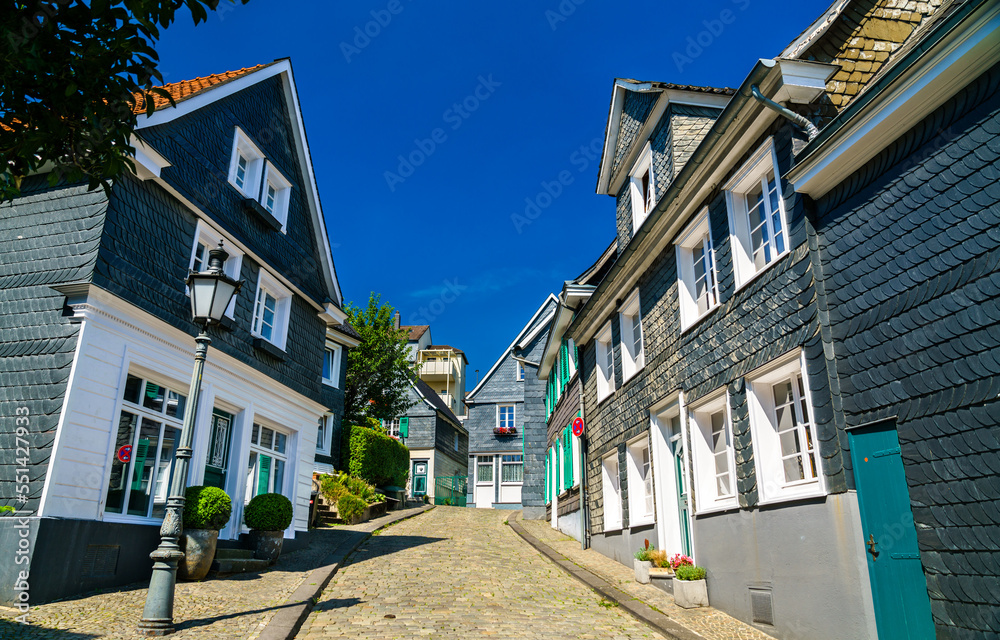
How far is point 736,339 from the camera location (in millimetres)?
8492

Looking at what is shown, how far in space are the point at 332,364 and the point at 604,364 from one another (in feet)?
39.2

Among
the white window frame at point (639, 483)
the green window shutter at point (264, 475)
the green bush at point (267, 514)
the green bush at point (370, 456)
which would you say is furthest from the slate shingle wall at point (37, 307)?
the green bush at point (370, 456)

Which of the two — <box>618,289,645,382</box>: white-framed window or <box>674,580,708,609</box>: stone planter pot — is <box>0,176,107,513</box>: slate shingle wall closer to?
<box>674,580,708,609</box>: stone planter pot

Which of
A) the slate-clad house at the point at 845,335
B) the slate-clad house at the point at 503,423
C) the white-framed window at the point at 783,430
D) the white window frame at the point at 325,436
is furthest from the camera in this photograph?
the slate-clad house at the point at 503,423

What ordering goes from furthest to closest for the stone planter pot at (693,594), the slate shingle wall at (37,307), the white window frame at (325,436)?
the white window frame at (325,436) < the stone planter pot at (693,594) < the slate shingle wall at (37,307)

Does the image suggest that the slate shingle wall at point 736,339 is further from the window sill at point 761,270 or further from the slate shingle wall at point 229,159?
the slate shingle wall at point 229,159

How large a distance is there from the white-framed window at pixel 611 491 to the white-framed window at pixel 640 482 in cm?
54

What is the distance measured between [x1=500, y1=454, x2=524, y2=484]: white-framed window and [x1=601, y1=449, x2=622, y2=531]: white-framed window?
19146 millimetres

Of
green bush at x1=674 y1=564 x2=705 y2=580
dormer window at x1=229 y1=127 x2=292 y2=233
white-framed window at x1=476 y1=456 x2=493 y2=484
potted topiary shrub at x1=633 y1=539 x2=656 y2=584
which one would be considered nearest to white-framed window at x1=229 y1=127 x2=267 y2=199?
dormer window at x1=229 y1=127 x2=292 y2=233

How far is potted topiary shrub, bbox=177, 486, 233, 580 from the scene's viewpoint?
31.0 feet

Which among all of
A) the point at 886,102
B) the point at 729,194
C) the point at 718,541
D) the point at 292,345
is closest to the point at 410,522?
the point at 292,345

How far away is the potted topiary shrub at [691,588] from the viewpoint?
8.59 meters

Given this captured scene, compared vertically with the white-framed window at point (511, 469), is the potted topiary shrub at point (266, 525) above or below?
below

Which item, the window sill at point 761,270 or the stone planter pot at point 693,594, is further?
the stone planter pot at point 693,594
